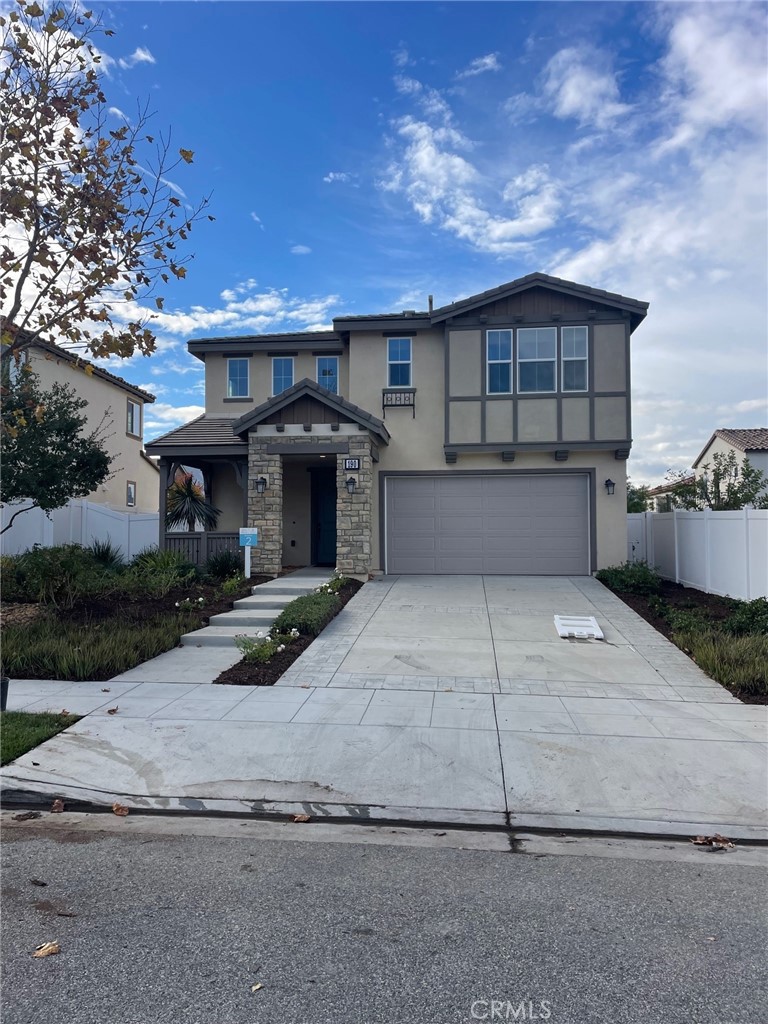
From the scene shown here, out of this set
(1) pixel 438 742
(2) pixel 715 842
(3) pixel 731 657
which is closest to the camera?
(2) pixel 715 842

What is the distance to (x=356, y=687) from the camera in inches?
300

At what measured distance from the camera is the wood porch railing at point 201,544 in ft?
48.8

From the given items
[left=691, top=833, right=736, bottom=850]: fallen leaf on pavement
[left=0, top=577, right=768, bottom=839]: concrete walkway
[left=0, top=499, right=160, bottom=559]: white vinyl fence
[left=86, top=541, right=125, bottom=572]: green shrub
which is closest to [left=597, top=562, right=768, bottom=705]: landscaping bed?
[left=0, top=577, right=768, bottom=839]: concrete walkway

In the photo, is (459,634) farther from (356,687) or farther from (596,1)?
(596,1)

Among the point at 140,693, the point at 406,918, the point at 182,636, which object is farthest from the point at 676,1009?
the point at 182,636

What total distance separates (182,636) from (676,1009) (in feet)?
27.2

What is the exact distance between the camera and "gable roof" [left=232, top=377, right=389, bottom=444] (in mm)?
14086

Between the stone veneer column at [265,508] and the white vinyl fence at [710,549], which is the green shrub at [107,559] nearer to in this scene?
the stone veneer column at [265,508]

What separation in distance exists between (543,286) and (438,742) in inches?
483

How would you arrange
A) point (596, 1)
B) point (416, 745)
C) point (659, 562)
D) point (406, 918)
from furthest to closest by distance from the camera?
1. point (659, 562)
2. point (596, 1)
3. point (416, 745)
4. point (406, 918)

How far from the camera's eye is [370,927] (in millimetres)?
3303

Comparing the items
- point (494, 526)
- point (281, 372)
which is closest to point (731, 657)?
point (494, 526)

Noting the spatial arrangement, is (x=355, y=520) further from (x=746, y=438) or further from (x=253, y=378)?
(x=746, y=438)

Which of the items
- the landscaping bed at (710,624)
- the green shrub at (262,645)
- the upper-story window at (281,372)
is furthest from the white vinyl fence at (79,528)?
the landscaping bed at (710,624)
